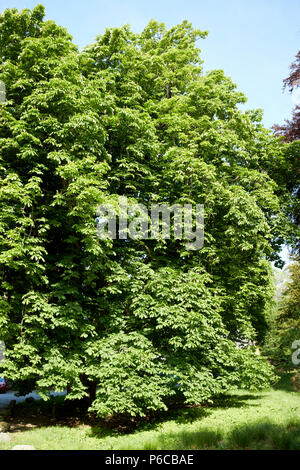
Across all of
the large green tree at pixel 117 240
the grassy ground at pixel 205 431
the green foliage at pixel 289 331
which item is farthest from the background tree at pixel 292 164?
the grassy ground at pixel 205 431

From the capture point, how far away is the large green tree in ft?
32.5

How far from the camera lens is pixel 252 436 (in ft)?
23.6

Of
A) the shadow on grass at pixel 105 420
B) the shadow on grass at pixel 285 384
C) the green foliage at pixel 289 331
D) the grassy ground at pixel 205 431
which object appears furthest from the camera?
the green foliage at pixel 289 331

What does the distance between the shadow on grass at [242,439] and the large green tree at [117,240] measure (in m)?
2.15

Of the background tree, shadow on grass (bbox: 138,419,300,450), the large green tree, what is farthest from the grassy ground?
the background tree

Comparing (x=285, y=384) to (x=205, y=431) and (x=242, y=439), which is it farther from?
(x=242, y=439)

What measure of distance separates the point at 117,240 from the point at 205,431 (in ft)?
23.3

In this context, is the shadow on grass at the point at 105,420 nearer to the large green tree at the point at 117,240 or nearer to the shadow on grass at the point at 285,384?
the large green tree at the point at 117,240

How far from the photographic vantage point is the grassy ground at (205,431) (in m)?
7.16

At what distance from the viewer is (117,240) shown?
12.6 metres

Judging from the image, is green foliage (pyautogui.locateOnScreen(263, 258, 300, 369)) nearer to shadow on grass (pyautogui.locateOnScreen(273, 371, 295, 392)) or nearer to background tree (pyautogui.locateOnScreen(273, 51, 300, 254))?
shadow on grass (pyautogui.locateOnScreen(273, 371, 295, 392))

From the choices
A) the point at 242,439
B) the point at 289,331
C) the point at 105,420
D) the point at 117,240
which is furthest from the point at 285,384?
the point at 117,240
